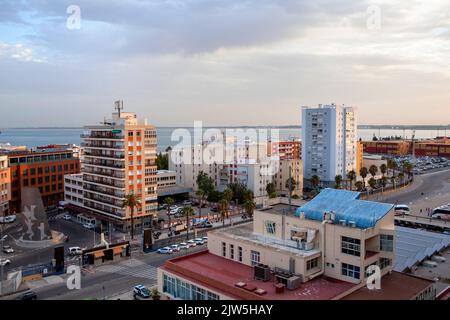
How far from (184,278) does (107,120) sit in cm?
2844

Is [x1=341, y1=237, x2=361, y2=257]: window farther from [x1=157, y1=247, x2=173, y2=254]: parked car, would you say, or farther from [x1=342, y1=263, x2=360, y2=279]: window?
[x1=157, y1=247, x2=173, y2=254]: parked car

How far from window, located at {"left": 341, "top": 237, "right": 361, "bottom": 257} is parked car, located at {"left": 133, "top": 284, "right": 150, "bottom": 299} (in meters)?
11.7

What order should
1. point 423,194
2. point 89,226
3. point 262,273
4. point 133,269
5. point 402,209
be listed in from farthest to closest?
point 423,194, point 402,209, point 89,226, point 133,269, point 262,273

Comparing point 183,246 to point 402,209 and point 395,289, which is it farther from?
point 402,209

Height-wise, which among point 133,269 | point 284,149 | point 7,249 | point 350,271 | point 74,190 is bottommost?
point 133,269

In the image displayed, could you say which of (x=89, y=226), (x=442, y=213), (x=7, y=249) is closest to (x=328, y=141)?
(x=442, y=213)

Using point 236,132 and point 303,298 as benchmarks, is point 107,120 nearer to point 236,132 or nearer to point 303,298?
point 303,298

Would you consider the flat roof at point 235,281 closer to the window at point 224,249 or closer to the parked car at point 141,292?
the window at point 224,249

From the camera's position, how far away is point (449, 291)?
2130 centimetres

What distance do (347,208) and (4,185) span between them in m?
38.9

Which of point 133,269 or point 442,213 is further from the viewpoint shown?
point 442,213

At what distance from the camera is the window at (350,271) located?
16797 mm

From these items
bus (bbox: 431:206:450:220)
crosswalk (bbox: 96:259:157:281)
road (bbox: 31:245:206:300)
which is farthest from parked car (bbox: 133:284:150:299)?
bus (bbox: 431:206:450:220)

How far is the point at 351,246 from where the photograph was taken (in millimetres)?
16969
